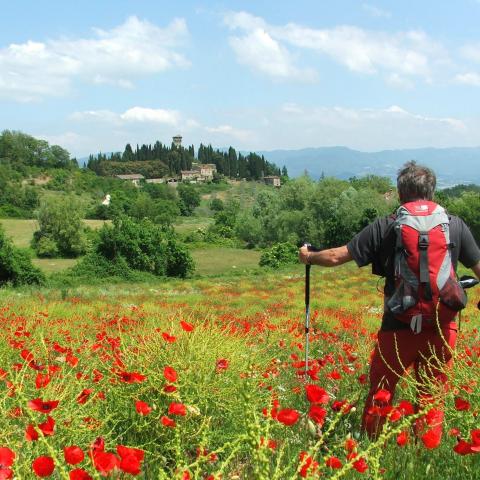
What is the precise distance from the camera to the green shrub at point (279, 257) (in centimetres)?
5191

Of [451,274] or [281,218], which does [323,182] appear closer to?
[281,218]

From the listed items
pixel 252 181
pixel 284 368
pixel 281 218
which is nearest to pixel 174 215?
pixel 281 218

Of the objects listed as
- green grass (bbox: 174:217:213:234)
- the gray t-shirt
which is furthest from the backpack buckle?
green grass (bbox: 174:217:213:234)

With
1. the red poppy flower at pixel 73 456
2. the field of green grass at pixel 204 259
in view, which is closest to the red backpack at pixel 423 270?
the red poppy flower at pixel 73 456

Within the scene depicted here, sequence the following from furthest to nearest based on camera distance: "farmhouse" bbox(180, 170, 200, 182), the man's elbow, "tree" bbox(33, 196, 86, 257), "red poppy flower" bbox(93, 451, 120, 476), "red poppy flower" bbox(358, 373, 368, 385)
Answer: "farmhouse" bbox(180, 170, 200, 182), "tree" bbox(33, 196, 86, 257), "red poppy flower" bbox(358, 373, 368, 385), the man's elbow, "red poppy flower" bbox(93, 451, 120, 476)

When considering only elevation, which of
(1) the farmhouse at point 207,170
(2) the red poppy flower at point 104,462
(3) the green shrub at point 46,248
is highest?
(1) the farmhouse at point 207,170

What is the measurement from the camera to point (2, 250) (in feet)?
115

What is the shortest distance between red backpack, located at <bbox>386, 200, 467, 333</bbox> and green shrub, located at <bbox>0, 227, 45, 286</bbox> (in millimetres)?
35036

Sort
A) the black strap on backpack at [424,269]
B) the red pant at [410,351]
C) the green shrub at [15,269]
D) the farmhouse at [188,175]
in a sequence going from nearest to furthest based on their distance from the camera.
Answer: the black strap on backpack at [424,269] → the red pant at [410,351] → the green shrub at [15,269] → the farmhouse at [188,175]

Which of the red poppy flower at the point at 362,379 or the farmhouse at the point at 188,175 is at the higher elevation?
the farmhouse at the point at 188,175

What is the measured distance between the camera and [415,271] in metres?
3.34

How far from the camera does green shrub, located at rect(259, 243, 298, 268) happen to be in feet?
170

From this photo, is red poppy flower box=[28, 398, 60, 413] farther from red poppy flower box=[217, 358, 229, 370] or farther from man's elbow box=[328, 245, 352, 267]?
man's elbow box=[328, 245, 352, 267]

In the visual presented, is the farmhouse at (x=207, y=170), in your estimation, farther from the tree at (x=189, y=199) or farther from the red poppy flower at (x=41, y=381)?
the red poppy flower at (x=41, y=381)
